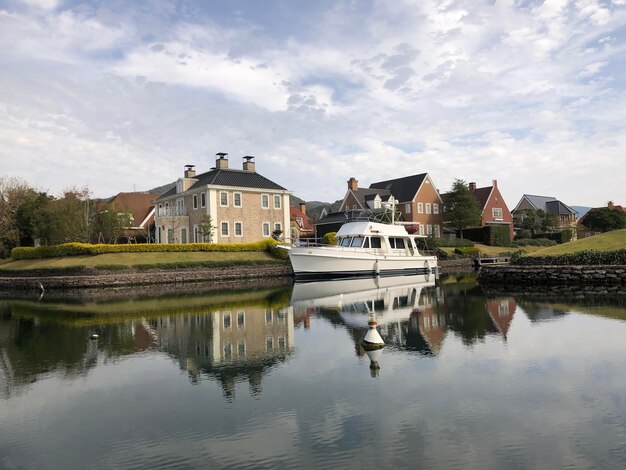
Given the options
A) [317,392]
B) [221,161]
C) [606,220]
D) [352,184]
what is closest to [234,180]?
[221,161]

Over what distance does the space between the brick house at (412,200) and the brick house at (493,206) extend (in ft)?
20.8

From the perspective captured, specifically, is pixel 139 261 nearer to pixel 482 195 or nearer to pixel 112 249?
pixel 112 249

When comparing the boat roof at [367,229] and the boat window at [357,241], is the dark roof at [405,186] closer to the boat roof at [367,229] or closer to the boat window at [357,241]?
the boat roof at [367,229]

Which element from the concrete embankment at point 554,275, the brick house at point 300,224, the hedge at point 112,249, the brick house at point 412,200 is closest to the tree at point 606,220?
the brick house at point 412,200

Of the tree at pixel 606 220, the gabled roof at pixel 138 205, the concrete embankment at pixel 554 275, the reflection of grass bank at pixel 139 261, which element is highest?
the gabled roof at pixel 138 205

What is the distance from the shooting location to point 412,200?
58.8m

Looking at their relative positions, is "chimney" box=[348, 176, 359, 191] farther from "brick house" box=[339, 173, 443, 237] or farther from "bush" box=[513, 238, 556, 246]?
"bush" box=[513, 238, 556, 246]

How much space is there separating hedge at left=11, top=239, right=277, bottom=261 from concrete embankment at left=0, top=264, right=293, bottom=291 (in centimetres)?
258

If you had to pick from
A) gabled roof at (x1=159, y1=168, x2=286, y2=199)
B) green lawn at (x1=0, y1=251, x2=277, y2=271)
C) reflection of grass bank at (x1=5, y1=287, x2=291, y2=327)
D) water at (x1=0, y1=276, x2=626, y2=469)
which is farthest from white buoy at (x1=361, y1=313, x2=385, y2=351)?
gabled roof at (x1=159, y1=168, x2=286, y2=199)

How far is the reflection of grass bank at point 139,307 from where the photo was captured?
770 inches

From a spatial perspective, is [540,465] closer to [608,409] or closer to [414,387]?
[608,409]

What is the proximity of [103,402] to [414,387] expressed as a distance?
5774mm

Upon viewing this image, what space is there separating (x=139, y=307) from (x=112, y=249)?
15.8 m

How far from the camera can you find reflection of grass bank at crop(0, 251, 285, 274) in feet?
113
